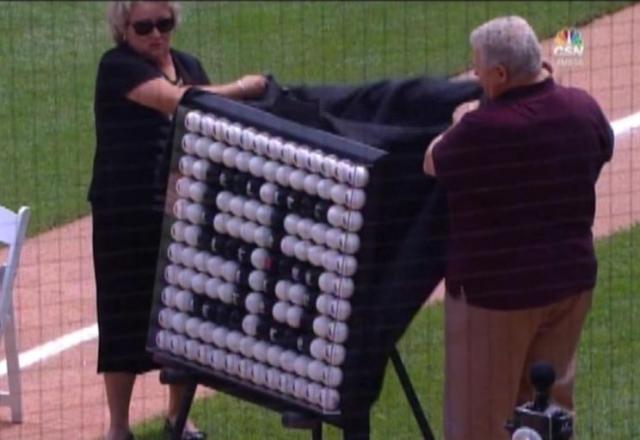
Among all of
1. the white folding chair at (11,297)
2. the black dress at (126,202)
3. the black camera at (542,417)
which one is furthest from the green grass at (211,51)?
the black camera at (542,417)

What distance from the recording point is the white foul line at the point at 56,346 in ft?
26.4

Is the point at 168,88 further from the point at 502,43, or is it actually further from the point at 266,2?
the point at 266,2

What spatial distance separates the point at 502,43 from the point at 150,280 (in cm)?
157

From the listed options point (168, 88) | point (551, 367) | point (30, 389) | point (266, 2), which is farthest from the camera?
point (266, 2)

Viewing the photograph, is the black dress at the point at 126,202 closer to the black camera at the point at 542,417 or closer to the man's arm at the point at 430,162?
the man's arm at the point at 430,162

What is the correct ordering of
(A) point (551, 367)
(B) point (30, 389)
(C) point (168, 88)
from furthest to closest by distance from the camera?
1. (B) point (30, 389)
2. (C) point (168, 88)
3. (A) point (551, 367)

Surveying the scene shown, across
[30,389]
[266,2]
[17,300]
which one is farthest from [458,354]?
[266,2]

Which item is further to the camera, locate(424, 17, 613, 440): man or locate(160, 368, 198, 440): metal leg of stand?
locate(160, 368, 198, 440): metal leg of stand

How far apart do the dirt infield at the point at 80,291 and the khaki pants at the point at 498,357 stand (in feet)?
5.72

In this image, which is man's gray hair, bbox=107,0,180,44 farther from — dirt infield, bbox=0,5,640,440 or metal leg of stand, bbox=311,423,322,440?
dirt infield, bbox=0,5,640,440

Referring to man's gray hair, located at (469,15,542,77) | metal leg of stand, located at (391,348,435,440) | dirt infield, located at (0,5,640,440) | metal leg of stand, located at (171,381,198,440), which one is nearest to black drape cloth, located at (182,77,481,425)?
man's gray hair, located at (469,15,542,77)

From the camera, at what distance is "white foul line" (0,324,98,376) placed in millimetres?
8047

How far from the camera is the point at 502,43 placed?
5758 millimetres

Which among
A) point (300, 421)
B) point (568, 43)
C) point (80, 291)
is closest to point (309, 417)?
point (300, 421)
